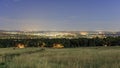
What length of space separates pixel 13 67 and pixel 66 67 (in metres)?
2.42

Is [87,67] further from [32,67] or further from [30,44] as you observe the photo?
[30,44]

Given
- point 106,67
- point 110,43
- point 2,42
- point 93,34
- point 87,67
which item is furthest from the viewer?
point 93,34

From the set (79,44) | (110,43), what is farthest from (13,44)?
(110,43)

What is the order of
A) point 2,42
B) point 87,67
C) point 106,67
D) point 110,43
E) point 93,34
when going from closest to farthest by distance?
point 106,67, point 87,67, point 110,43, point 2,42, point 93,34

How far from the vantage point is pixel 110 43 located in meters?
135

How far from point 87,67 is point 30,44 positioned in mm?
138082

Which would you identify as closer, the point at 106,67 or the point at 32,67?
the point at 106,67

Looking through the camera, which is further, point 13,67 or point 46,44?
point 46,44

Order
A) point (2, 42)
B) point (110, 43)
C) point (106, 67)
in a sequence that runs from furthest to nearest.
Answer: point (2, 42)
point (110, 43)
point (106, 67)

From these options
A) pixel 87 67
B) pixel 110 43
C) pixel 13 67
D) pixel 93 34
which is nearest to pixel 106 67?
pixel 87 67

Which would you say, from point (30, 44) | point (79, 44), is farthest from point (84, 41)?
point (30, 44)

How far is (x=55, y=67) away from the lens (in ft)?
43.0

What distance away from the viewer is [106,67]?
40.6 feet

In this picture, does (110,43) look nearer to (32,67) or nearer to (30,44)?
(30,44)
